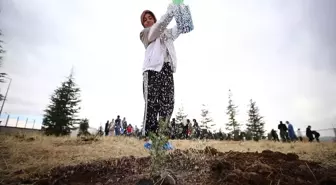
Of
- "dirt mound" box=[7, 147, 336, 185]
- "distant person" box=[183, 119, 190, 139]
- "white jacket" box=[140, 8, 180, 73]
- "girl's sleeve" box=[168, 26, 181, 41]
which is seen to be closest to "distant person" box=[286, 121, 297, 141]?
"distant person" box=[183, 119, 190, 139]

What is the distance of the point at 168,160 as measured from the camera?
7.93 ft

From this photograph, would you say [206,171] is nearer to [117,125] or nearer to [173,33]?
[173,33]

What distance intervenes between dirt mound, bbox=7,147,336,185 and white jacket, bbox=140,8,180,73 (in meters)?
1.64

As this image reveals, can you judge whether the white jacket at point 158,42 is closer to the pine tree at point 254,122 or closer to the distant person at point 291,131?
the distant person at point 291,131

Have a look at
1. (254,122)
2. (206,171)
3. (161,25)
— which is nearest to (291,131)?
(161,25)

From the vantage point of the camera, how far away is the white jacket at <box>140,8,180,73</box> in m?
3.53

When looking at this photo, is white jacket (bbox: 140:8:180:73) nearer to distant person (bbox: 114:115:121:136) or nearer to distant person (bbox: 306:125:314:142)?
distant person (bbox: 114:115:121:136)

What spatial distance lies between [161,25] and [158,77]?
85 cm

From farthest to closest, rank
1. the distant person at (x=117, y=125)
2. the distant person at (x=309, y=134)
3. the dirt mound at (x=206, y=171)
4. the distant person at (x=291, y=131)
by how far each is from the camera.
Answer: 1. the distant person at (x=291, y=131)
2. the distant person at (x=309, y=134)
3. the distant person at (x=117, y=125)
4. the dirt mound at (x=206, y=171)

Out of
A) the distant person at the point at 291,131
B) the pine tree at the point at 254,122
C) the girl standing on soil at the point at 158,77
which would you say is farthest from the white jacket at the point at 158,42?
the pine tree at the point at 254,122

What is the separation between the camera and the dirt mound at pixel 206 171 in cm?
174

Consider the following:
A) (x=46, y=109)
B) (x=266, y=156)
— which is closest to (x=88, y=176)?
(x=266, y=156)

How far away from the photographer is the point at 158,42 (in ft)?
12.7

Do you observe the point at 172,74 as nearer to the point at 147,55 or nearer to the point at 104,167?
the point at 147,55
